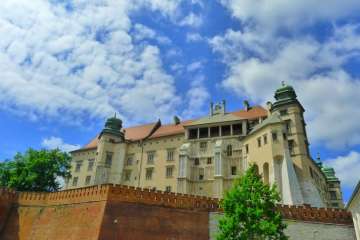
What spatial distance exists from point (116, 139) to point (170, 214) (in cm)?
3406

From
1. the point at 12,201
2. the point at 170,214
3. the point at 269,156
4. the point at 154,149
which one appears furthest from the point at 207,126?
the point at 12,201

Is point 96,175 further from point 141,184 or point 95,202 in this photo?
point 95,202

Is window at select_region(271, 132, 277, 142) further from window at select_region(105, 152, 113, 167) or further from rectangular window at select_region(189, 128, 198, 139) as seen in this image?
window at select_region(105, 152, 113, 167)

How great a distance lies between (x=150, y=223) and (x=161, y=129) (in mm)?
35698

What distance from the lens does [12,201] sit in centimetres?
3534

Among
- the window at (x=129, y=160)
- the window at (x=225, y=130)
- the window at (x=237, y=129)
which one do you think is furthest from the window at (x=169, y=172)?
the window at (x=237, y=129)

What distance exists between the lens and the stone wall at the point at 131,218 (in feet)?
94.1

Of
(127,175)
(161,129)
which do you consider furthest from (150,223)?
(161,129)

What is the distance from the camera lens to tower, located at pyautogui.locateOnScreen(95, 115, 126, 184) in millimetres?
59394

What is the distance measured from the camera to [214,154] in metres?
52.2

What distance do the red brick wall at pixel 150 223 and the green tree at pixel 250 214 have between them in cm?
671

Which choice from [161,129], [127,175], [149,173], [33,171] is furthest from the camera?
[161,129]

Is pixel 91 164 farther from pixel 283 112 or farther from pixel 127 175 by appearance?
pixel 283 112

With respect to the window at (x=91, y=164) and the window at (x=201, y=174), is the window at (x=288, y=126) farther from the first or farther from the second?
the window at (x=91, y=164)
